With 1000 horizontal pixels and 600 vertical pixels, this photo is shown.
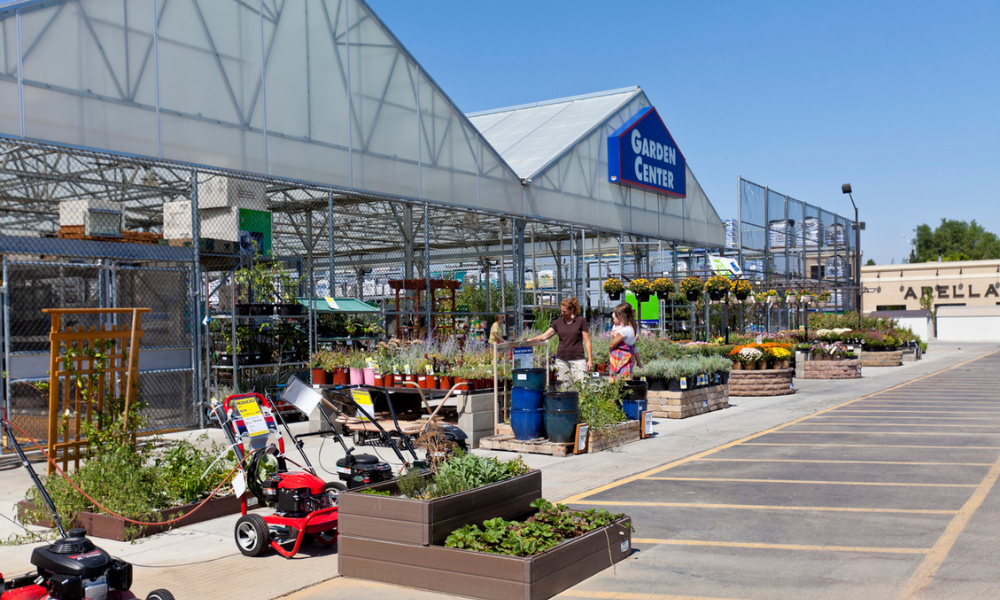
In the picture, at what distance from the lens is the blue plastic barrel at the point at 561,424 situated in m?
9.89

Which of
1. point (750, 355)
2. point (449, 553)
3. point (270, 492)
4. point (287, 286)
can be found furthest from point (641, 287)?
point (449, 553)

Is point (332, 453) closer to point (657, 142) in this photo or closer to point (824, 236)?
point (657, 142)

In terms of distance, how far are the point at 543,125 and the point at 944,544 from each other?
20.3 m

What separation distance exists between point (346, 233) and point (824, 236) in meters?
24.3

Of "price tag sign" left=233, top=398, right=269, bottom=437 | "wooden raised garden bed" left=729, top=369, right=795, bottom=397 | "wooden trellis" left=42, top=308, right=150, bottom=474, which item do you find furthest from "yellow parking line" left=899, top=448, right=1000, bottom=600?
"wooden raised garden bed" left=729, top=369, right=795, bottom=397

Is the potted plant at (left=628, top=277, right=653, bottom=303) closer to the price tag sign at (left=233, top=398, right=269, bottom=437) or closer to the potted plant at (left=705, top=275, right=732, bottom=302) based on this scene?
the potted plant at (left=705, top=275, right=732, bottom=302)

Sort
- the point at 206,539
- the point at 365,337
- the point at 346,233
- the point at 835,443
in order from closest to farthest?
the point at 206,539, the point at 835,443, the point at 365,337, the point at 346,233

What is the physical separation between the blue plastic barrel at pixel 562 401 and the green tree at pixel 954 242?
387 ft

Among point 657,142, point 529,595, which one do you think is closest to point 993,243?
point 657,142

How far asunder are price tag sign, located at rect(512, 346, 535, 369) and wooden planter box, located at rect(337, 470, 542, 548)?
4.82 m

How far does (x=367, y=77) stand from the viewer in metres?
15.9

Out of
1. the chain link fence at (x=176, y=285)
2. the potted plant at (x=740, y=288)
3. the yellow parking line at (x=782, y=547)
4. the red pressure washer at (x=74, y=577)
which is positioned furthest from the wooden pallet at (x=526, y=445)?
the potted plant at (x=740, y=288)

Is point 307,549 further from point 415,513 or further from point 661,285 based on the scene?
point 661,285

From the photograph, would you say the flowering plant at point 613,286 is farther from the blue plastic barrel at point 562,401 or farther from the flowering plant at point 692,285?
the blue plastic barrel at point 562,401
